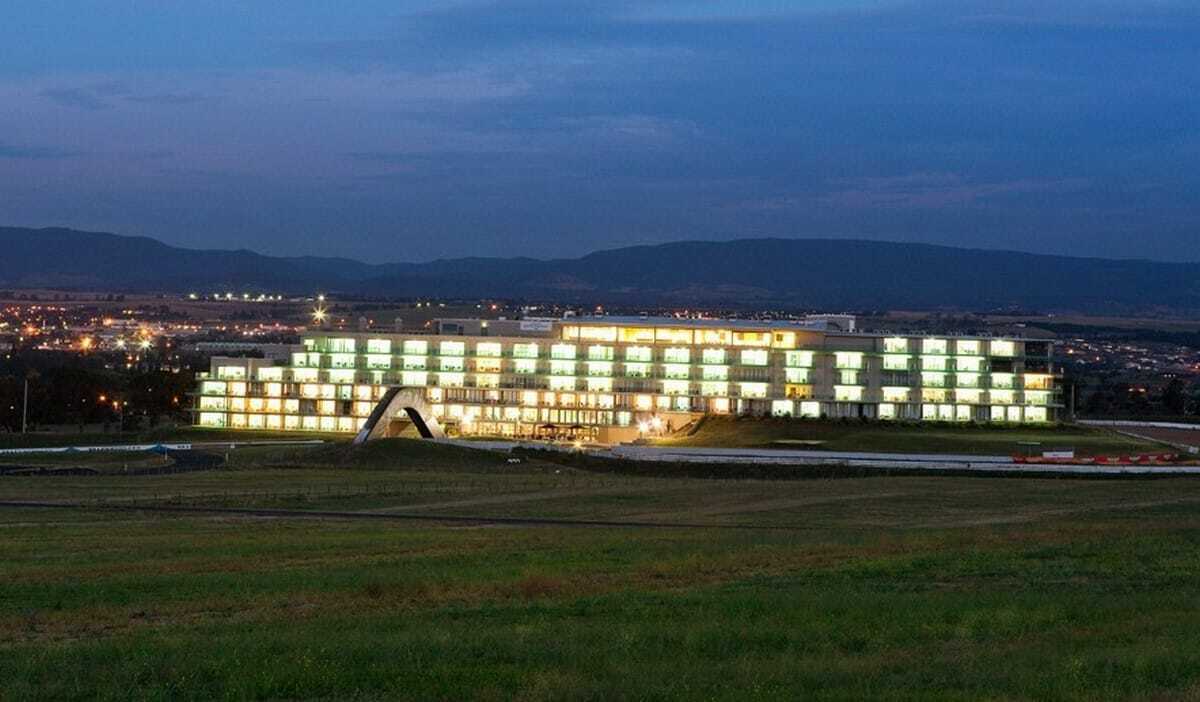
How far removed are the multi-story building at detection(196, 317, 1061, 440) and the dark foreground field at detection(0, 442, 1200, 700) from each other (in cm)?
7149

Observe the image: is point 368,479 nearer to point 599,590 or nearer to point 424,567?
point 424,567

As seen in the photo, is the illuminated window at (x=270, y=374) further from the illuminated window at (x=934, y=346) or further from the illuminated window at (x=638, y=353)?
the illuminated window at (x=934, y=346)

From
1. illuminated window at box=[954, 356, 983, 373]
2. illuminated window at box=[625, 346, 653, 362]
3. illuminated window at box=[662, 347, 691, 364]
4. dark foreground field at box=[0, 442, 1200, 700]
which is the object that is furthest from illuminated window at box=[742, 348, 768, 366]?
dark foreground field at box=[0, 442, 1200, 700]

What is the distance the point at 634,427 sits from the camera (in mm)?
127750

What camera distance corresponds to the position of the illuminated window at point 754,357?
129m

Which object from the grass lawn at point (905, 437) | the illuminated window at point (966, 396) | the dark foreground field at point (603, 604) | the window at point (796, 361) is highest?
the window at point (796, 361)

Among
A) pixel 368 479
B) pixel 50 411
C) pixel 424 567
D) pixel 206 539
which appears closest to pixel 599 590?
pixel 424 567

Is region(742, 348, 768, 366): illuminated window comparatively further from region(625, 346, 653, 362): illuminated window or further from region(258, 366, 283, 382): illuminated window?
region(258, 366, 283, 382): illuminated window

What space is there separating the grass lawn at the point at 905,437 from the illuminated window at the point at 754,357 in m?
8.46

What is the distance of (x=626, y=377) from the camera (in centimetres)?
13050

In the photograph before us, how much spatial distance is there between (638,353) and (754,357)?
28.8 feet

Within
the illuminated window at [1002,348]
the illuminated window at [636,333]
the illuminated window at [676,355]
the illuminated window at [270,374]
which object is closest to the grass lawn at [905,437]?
the illuminated window at [1002,348]

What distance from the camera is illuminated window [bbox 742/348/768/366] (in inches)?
5094

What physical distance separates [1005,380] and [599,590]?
346ft
